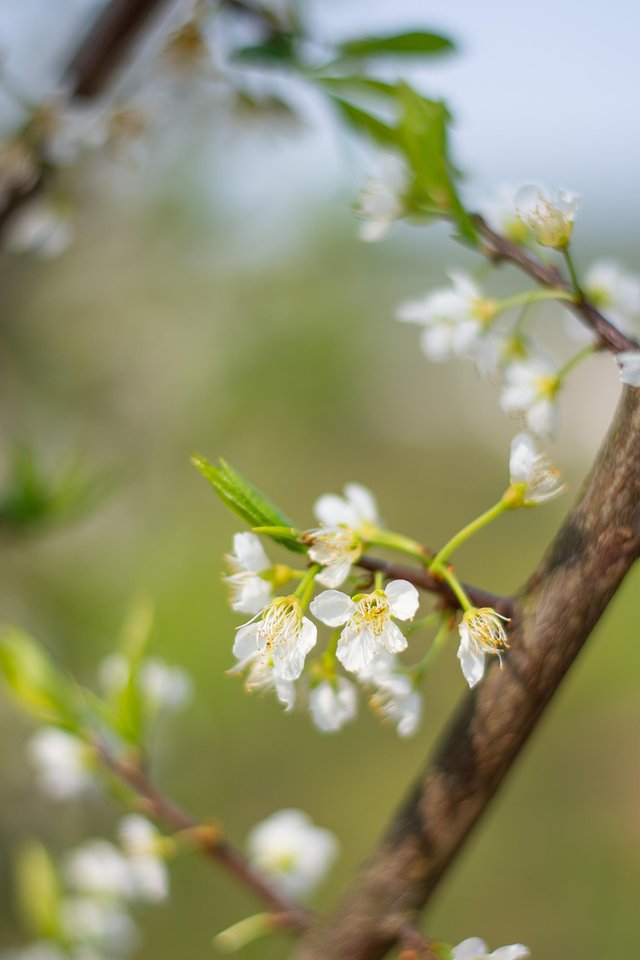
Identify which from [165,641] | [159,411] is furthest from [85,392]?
[165,641]

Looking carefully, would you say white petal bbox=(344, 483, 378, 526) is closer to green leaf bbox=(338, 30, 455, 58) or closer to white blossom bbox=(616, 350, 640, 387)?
white blossom bbox=(616, 350, 640, 387)

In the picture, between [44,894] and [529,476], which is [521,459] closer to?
[529,476]

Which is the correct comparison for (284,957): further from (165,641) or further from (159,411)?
(159,411)

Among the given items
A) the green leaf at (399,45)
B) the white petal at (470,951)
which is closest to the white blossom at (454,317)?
the green leaf at (399,45)

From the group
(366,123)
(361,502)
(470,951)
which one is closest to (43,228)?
(366,123)

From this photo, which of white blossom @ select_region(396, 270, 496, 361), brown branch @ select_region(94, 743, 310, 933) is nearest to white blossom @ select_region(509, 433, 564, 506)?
white blossom @ select_region(396, 270, 496, 361)

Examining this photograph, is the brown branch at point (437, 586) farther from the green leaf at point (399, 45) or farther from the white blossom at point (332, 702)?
the green leaf at point (399, 45)
